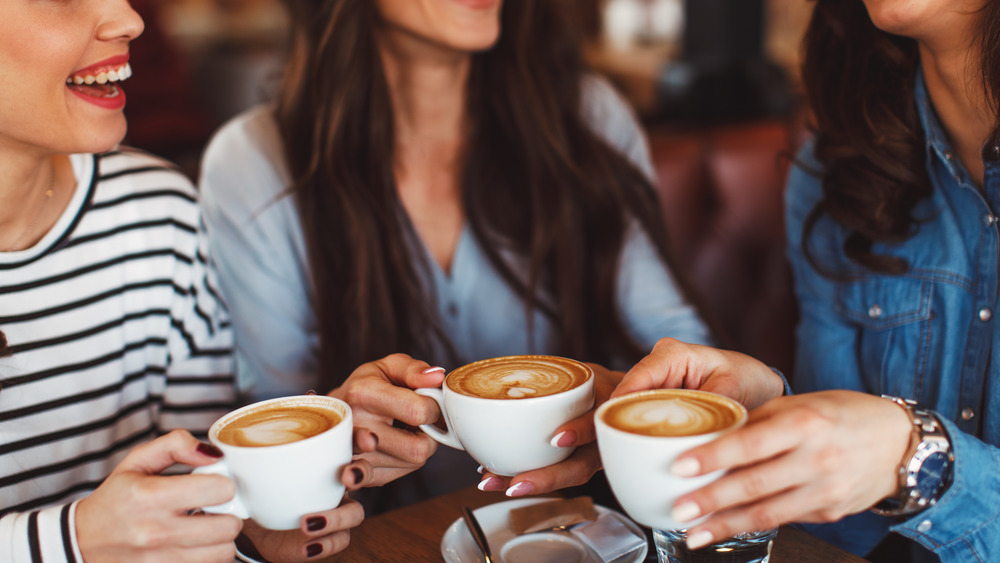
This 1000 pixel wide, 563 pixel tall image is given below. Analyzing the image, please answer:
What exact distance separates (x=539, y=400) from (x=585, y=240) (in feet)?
3.04

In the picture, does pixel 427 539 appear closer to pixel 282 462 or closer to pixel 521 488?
pixel 521 488

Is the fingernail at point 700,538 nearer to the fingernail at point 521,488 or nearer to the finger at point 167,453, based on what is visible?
the fingernail at point 521,488

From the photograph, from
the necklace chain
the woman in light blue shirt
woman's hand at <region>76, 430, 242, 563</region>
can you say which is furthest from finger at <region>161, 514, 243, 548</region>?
the woman in light blue shirt

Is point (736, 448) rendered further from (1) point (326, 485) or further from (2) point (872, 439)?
(1) point (326, 485)

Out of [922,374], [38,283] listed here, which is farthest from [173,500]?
[922,374]

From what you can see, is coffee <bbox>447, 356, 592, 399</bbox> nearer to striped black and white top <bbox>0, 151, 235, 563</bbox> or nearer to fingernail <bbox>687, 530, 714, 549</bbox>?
fingernail <bbox>687, 530, 714, 549</bbox>

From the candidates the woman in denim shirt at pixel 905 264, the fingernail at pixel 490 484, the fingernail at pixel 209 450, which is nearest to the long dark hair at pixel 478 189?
the woman in denim shirt at pixel 905 264

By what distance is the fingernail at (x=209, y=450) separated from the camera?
2.43 feet

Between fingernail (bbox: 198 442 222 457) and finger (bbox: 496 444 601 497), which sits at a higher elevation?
fingernail (bbox: 198 442 222 457)

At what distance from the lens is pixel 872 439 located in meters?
0.72

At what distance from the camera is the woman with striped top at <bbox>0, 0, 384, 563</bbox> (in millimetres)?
755

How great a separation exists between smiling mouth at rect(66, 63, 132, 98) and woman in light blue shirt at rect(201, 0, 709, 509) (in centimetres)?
41

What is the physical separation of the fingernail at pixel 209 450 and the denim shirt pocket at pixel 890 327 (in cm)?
95

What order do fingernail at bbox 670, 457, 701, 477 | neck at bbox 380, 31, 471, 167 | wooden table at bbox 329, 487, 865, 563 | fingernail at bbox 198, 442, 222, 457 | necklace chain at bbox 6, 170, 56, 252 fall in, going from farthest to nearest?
neck at bbox 380, 31, 471, 167 → necklace chain at bbox 6, 170, 56, 252 → wooden table at bbox 329, 487, 865, 563 → fingernail at bbox 198, 442, 222, 457 → fingernail at bbox 670, 457, 701, 477
